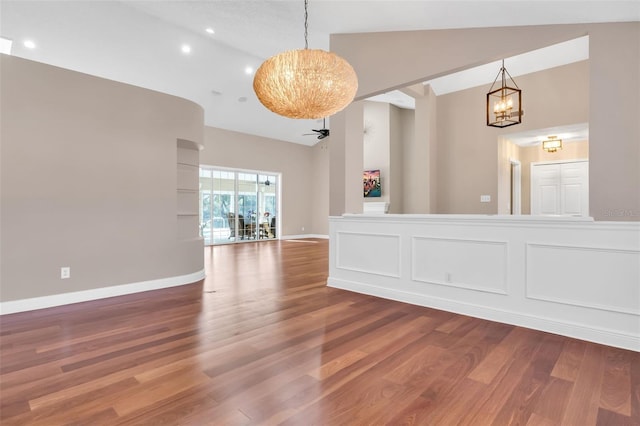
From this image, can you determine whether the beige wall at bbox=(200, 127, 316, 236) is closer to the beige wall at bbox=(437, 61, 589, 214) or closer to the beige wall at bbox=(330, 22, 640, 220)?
the beige wall at bbox=(437, 61, 589, 214)

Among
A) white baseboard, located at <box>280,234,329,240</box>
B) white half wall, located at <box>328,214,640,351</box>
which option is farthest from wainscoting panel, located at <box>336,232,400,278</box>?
white baseboard, located at <box>280,234,329,240</box>

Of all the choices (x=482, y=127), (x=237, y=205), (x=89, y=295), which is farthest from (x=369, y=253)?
(x=237, y=205)

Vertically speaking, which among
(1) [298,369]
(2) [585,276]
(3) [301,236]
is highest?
(2) [585,276]

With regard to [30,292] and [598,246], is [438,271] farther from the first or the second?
[30,292]

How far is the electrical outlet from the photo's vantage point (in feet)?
12.2

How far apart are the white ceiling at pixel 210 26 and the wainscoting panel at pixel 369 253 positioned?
2.47 meters

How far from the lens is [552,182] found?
26.4 feet

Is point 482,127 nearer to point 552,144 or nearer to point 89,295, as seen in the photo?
point 552,144

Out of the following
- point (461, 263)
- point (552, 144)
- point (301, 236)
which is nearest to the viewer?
point (461, 263)

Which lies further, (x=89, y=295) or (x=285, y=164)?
(x=285, y=164)

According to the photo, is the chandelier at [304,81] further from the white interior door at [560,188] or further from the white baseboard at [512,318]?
the white interior door at [560,188]

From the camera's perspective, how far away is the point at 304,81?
2.91 m

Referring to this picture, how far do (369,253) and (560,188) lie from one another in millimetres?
6430

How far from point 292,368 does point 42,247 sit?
325 centimetres
